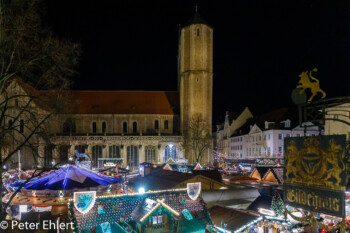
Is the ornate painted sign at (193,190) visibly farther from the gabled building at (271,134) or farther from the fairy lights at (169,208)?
the gabled building at (271,134)

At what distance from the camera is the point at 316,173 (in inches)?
181

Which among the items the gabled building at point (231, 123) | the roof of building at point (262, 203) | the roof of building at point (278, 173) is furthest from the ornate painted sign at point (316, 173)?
the gabled building at point (231, 123)

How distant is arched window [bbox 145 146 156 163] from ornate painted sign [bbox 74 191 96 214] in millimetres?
41970

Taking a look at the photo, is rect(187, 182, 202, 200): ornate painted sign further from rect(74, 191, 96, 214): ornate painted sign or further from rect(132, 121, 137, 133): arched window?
rect(132, 121, 137, 133): arched window

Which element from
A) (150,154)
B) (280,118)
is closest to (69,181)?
(150,154)

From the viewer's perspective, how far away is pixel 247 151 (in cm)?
5372

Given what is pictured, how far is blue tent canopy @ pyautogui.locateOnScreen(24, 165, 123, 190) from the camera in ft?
43.7

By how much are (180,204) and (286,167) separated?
3.94 m

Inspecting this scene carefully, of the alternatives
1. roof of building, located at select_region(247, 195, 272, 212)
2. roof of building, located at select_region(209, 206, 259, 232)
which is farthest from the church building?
roof of building, located at select_region(209, 206, 259, 232)

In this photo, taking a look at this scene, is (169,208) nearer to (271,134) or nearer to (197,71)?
(271,134)

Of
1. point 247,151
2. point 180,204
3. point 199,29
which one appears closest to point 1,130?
point 180,204

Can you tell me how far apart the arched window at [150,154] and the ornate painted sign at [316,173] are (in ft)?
145

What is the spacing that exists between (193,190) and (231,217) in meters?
2.27

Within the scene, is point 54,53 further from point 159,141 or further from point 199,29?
point 199,29
